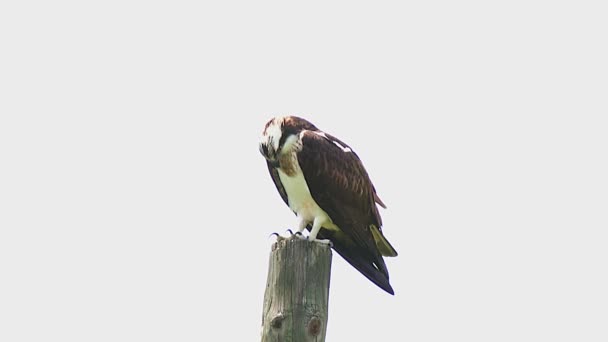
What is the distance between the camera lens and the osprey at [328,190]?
24.3 feet

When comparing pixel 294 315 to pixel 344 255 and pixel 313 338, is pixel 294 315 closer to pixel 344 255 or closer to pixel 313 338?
pixel 313 338

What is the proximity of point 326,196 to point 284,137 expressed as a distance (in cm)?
59

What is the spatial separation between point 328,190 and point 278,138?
1.95 ft

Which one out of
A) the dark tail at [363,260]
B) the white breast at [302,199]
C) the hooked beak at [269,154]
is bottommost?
the dark tail at [363,260]

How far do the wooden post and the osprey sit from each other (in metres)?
1.41

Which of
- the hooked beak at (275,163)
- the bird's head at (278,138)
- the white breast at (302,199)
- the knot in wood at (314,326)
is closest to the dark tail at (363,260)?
the white breast at (302,199)

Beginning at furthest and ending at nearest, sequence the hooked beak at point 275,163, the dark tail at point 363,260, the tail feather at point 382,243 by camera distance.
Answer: the tail feather at point 382,243
the hooked beak at point 275,163
the dark tail at point 363,260

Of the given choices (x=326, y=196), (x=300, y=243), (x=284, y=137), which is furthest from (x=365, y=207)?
(x=300, y=243)

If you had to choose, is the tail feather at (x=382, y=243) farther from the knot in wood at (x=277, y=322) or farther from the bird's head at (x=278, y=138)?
the knot in wood at (x=277, y=322)

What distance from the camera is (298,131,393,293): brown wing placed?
7.42 metres

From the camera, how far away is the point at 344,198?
24.7 feet

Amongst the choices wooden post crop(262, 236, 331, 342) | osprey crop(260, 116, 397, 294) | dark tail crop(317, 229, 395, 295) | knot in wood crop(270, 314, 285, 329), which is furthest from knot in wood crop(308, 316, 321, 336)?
dark tail crop(317, 229, 395, 295)

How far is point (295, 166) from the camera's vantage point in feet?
24.5

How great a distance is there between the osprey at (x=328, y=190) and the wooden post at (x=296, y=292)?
1.41m
